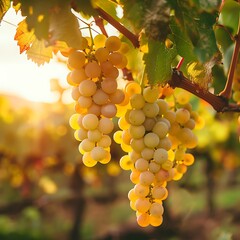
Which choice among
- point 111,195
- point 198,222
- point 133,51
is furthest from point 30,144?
point 133,51

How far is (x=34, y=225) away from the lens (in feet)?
26.0

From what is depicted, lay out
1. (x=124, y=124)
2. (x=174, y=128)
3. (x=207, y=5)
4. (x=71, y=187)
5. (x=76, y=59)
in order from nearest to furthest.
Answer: (x=207, y=5) → (x=76, y=59) → (x=124, y=124) → (x=174, y=128) → (x=71, y=187)

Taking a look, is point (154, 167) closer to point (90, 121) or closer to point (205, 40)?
point (90, 121)

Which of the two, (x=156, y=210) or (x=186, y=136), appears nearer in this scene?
(x=156, y=210)

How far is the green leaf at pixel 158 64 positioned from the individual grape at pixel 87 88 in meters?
0.11

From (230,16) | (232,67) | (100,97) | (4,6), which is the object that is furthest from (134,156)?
(230,16)

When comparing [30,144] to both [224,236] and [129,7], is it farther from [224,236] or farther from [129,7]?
[129,7]

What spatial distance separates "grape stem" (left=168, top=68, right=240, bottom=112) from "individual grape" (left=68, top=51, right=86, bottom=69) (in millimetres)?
180

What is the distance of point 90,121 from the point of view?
85 centimetres

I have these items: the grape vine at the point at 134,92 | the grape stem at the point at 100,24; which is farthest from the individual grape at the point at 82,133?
the grape stem at the point at 100,24

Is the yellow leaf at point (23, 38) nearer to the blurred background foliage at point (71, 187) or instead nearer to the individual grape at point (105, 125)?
the individual grape at point (105, 125)

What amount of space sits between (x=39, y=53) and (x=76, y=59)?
0.38ft

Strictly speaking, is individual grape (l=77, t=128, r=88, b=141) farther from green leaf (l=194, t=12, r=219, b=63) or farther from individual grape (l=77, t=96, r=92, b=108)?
green leaf (l=194, t=12, r=219, b=63)

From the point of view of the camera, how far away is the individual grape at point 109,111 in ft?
2.80
